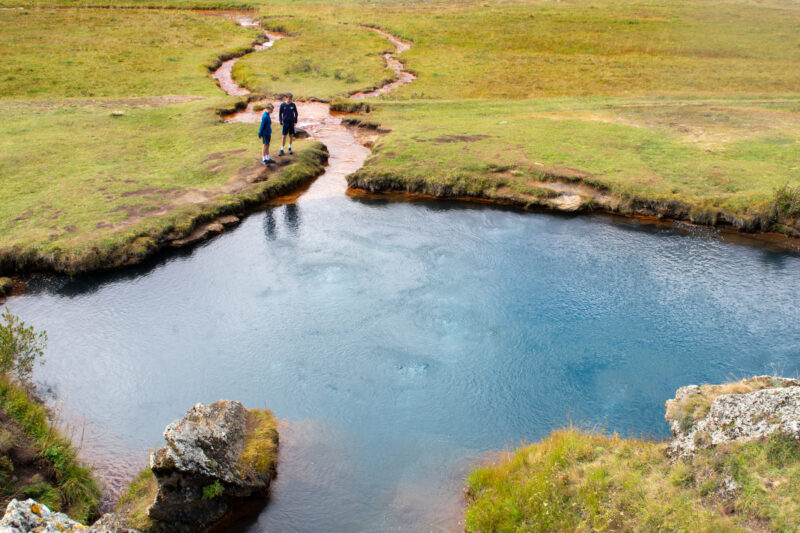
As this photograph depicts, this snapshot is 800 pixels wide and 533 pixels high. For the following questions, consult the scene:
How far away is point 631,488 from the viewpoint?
454 inches

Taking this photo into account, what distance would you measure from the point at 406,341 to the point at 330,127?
1042 inches

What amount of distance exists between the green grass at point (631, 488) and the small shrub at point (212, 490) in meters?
5.87

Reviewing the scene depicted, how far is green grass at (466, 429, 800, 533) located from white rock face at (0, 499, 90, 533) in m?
8.14

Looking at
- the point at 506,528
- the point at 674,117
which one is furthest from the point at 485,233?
the point at 674,117

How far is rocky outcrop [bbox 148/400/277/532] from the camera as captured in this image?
40.5 ft

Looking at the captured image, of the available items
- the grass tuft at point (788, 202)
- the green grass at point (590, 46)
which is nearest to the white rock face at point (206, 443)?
the grass tuft at point (788, 202)

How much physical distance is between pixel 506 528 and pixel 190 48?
222 ft

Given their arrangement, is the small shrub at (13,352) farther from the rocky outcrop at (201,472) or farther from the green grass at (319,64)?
the green grass at (319,64)

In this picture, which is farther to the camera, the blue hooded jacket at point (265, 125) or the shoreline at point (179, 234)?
the blue hooded jacket at point (265, 125)

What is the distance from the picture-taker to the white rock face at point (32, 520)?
8.88 metres

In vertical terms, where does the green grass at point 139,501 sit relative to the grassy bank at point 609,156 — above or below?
below

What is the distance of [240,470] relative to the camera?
13.6m

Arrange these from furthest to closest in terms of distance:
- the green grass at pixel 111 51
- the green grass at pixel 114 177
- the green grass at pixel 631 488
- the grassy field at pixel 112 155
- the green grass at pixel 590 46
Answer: the green grass at pixel 590 46, the green grass at pixel 111 51, the grassy field at pixel 112 155, the green grass at pixel 114 177, the green grass at pixel 631 488

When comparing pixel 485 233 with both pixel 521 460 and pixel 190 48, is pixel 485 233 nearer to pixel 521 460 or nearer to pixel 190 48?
pixel 521 460
